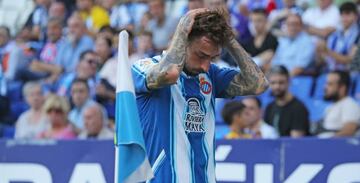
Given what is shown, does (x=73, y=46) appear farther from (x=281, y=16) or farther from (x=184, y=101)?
(x=184, y=101)

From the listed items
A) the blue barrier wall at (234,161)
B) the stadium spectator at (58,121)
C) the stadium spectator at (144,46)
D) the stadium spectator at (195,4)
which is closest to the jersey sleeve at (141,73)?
the blue barrier wall at (234,161)

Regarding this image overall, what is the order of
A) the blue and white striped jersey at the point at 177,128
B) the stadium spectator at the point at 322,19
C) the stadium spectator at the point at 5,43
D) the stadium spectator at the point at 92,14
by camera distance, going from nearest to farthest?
the blue and white striped jersey at the point at 177,128
the stadium spectator at the point at 322,19
the stadium spectator at the point at 5,43
the stadium spectator at the point at 92,14

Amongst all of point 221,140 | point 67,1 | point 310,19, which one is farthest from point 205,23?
point 67,1

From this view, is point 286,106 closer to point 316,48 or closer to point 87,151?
point 316,48

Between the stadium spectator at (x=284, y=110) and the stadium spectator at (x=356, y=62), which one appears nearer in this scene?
the stadium spectator at (x=284, y=110)

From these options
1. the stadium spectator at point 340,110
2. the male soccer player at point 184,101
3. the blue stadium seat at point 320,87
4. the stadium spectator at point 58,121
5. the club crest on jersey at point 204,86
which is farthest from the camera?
the blue stadium seat at point 320,87

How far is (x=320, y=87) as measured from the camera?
1184 centimetres

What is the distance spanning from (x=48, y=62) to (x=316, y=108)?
15.1 ft

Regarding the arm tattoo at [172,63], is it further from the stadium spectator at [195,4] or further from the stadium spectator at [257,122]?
the stadium spectator at [195,4]

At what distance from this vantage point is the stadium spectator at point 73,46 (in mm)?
14219

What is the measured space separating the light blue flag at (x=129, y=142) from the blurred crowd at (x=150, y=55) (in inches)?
158

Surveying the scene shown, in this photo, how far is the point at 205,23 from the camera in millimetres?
5707

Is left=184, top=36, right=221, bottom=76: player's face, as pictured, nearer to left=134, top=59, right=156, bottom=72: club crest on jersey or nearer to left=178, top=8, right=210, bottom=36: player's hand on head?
left=178, top=8, right=210, bottom=36: player's hand on head

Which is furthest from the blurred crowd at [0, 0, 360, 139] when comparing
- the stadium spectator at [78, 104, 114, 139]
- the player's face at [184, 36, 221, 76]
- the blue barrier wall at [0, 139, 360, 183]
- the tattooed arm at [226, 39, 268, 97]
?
the player's face at [184, 36, 221, 76]
